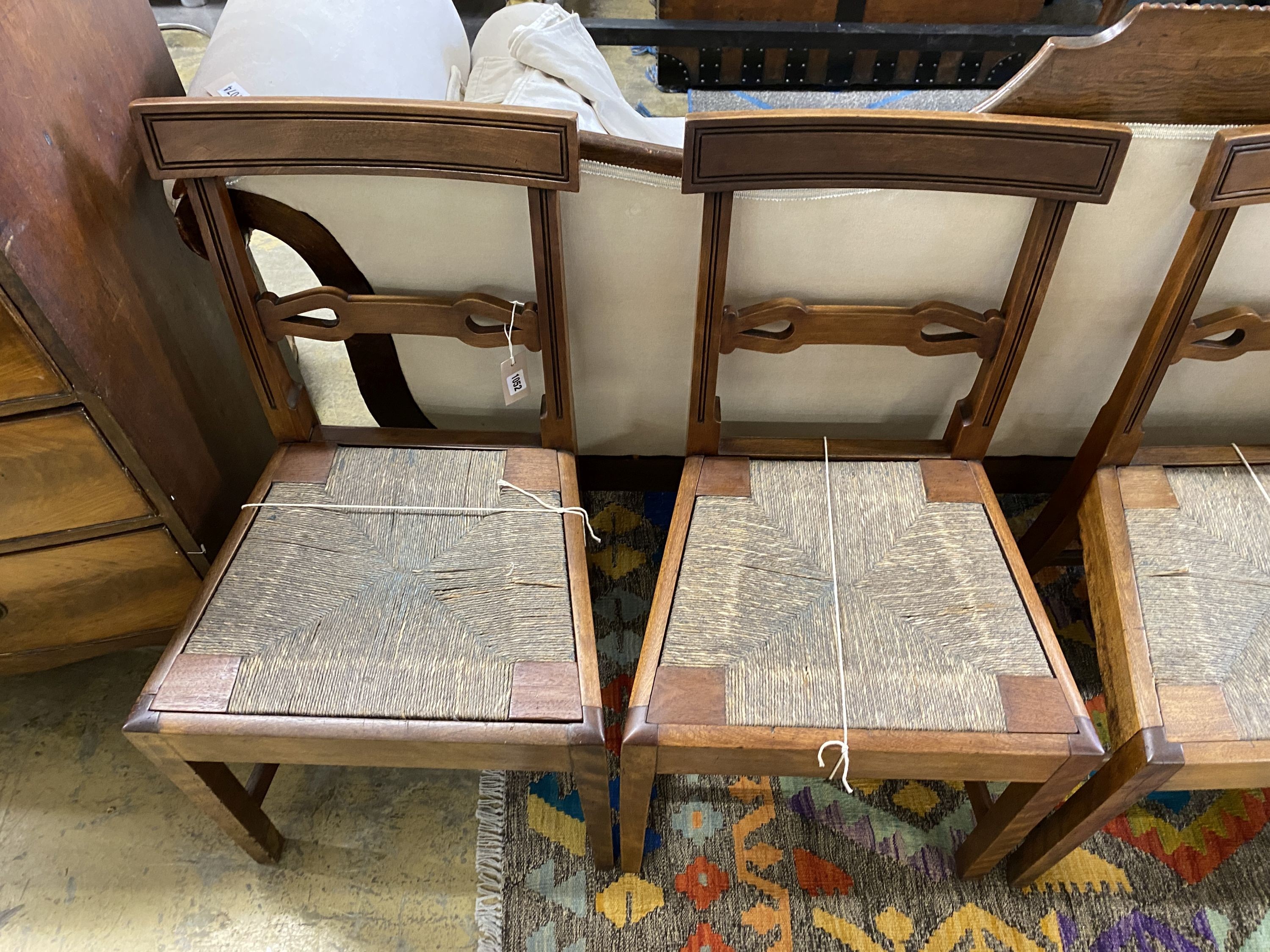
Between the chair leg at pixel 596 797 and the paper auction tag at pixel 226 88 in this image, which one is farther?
the paper auction tag at pixel 226 88

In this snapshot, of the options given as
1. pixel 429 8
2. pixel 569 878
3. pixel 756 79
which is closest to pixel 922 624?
pixel 569 878

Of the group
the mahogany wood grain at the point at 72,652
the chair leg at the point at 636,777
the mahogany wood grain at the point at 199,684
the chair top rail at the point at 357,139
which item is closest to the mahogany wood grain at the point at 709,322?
the chair top rail at the point at 357,139

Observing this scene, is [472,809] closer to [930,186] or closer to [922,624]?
[922,624]

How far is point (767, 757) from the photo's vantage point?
3.01ft

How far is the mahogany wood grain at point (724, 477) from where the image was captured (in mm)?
1109

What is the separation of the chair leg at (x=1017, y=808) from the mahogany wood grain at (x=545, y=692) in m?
Answer: 0.53

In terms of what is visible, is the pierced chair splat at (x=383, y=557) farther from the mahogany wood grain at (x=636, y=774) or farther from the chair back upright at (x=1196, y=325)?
the chair back upright at (x=1196, y=325)

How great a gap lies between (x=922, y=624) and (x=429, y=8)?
1324 millimetres

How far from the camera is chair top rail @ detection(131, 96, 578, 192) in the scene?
893 mm

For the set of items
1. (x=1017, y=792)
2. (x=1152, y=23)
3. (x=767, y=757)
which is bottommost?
(x=1017, y=792)

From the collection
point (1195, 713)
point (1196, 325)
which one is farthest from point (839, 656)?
point (1196, 325)

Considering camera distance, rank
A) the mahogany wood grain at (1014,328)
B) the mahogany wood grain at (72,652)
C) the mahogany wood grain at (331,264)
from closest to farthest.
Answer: the mahogany wood grain at (1014,328) → the mahogany wood grain at (331,264) → the mahogany wood grain at (72,652)

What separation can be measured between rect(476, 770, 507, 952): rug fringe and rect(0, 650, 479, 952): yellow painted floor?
1cm

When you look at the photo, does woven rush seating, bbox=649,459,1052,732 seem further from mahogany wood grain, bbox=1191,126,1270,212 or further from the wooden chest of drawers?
the wooden chest of drawers
